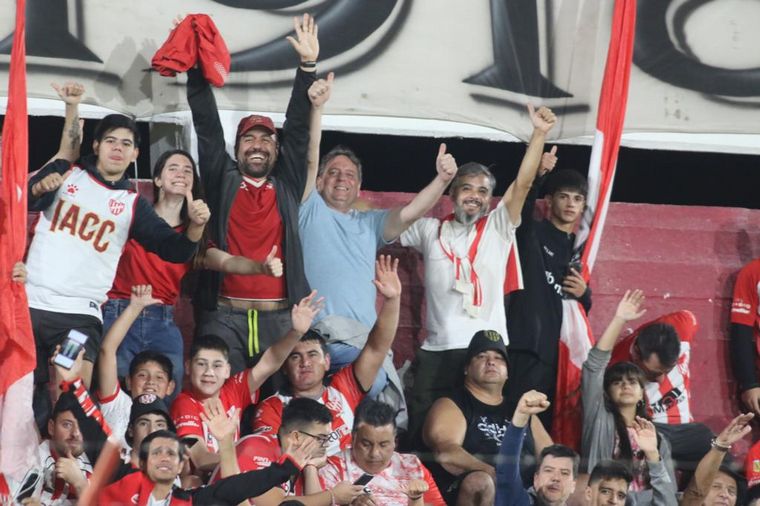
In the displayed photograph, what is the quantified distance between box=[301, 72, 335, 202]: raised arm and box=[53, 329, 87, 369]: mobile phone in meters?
1.82

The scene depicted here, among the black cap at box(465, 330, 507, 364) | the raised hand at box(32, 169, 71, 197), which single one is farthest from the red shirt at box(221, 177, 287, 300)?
the black cap at box(465, 330, 507, 364)

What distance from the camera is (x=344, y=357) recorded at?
8.16 meters

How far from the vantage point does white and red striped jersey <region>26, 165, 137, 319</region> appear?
25.1ft

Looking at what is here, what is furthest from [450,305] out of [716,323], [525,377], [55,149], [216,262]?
[55,149]

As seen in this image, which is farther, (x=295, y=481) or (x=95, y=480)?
(x=295, y=481)

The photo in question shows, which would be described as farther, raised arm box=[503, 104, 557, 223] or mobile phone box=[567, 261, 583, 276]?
mobile phone box=[567, 261, 583, 276]

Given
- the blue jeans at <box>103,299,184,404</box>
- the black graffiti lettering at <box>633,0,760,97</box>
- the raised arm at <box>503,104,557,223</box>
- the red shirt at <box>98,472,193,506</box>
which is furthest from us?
the black graffiti lettering at <box>633,0,760,97</box>

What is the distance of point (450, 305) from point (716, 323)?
2115mm

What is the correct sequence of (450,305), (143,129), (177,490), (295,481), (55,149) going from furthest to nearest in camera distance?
(55,149) < (143,129) < (450,305) < (295,481) < (177,490)

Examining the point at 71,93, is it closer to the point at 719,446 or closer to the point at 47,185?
the point at 47,185

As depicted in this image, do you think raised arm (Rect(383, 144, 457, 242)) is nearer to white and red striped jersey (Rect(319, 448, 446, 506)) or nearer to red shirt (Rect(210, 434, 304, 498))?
white and red striped jersey (Rect(319, 448, 446, 506))

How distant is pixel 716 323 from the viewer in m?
9.73

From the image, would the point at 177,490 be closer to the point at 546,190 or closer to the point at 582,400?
the point at 582,400

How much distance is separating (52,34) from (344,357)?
105 inches
